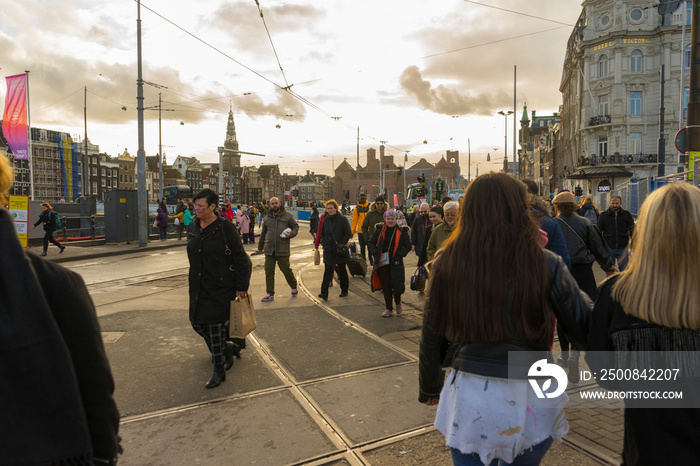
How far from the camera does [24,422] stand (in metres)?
1.34

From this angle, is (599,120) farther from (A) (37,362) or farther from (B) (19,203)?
(A) (37,362)

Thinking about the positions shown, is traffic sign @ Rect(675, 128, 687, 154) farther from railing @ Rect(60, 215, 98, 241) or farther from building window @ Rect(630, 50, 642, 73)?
building window @ Rect(630, 50, 642, 73)

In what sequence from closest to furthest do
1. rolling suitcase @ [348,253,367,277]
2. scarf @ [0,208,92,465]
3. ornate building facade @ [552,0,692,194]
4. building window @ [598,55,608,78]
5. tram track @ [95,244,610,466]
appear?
scarf @ [0,208,92,465] → tram track @ [95,244,610,466] → rolling suitcase @ [348,253,367,277] → ornate building facade @ [552,0,692,194] → building window @ [598,55,608,78]

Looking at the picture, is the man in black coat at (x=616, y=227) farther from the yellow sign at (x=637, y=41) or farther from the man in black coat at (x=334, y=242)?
the yellow sign at (x=637, y=41)

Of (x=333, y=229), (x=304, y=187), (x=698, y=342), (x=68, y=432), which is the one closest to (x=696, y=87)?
(x=333, y=229)

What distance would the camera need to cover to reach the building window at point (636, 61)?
40031mm

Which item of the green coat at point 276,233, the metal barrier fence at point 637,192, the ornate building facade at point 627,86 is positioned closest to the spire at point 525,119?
the ornate building facade at point 627,86

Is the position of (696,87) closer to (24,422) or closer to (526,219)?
(526,219)

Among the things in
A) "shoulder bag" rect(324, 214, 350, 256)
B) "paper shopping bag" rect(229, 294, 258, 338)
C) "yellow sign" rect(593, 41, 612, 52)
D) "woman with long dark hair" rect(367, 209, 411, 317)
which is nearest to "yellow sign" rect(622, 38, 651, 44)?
"yellow sign" rect(593, 41, 612, 52)

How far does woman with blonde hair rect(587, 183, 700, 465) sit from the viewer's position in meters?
1.66

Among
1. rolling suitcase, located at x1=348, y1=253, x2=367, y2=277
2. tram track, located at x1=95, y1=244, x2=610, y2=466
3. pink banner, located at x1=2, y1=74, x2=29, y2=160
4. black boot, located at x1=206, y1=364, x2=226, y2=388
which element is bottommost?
tram track, located at x1=95, y1=244, x2=610, y2=466

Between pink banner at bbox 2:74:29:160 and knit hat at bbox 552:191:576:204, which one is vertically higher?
pink banner at bbox 2:74:29:160

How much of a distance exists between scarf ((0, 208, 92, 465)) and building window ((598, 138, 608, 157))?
4706 centimetres

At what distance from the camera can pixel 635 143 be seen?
134ft
